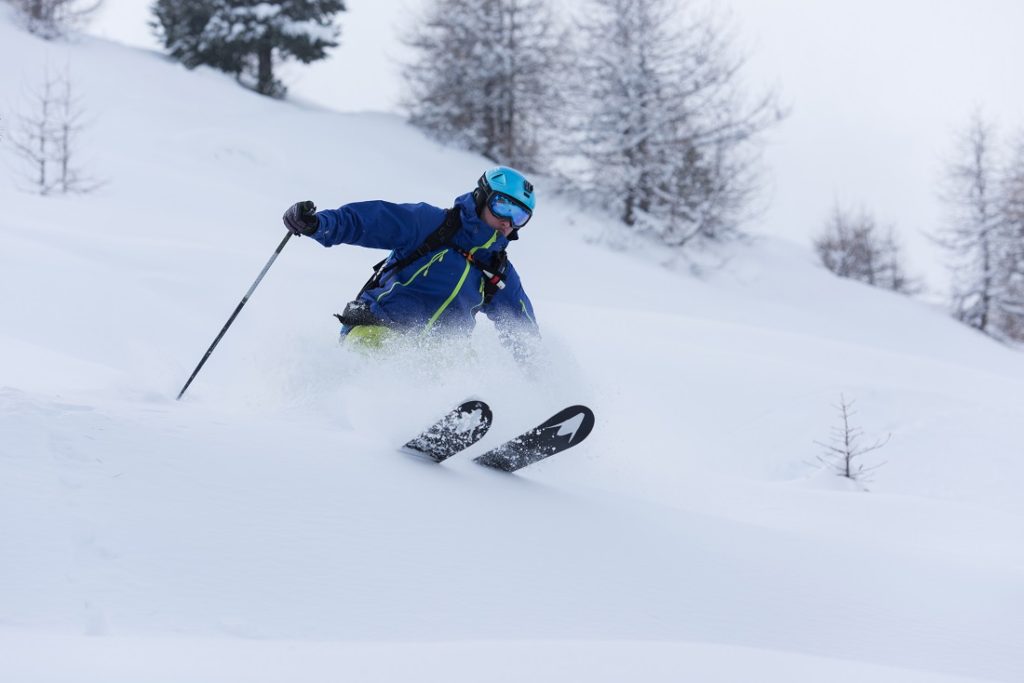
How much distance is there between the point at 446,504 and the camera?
10.6 ft

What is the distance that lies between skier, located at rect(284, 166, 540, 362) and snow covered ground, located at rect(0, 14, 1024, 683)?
0.80 ft

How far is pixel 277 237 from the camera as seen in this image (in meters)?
12.3

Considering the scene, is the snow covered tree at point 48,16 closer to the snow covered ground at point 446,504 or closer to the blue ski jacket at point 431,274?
the snow covered ground at point 446,504

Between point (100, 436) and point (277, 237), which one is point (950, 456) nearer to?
point (100, 436)

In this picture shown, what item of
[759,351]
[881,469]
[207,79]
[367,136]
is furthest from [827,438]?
[207,79]

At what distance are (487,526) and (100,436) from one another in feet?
4.82

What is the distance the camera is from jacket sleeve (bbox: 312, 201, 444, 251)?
442 cm

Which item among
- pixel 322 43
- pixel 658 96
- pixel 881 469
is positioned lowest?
pixel 881 469

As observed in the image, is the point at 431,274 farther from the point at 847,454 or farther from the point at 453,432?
the point at 847,454

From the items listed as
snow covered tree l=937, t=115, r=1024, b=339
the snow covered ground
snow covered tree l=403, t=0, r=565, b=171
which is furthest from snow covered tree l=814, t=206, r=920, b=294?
the snow covered ground

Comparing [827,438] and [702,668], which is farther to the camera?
[827,438]

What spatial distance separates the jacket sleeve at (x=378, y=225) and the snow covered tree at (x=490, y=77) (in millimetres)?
18001

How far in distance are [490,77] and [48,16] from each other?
11979mm

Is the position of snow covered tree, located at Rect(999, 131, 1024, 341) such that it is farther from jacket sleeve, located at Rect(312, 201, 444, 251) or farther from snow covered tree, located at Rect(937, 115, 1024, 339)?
jacket sleeve, located at Rect(312, 201, 444, 251)
